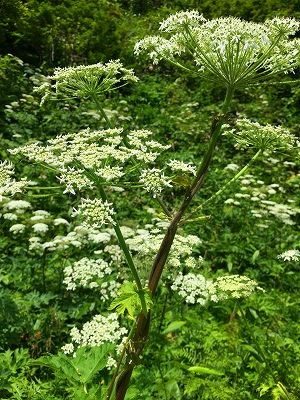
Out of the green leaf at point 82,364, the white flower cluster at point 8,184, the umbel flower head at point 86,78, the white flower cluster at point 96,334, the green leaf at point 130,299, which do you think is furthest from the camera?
the white flower cluster at point 96,334

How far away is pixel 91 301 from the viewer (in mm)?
5137

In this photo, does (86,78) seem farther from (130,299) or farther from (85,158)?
(130,299)

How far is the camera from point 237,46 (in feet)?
6.86

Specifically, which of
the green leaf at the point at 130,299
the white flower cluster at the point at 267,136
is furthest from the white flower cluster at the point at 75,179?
the white flower cluster at the point at 267,136

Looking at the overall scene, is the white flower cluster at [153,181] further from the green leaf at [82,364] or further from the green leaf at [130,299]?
the green leaf at [82,364]

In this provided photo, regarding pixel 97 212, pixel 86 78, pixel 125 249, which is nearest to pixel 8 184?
pixel 97 212

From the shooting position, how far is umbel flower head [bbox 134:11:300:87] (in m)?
2.10

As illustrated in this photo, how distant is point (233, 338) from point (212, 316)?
1.98 ft

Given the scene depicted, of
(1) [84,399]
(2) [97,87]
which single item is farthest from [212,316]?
(2) [97,87]

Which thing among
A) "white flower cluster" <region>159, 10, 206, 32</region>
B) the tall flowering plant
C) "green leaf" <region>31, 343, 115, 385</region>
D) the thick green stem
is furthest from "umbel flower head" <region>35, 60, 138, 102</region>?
"green leaf" <region>31, 343, 115, 385</region>

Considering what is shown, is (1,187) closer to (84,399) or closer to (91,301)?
(84,399)

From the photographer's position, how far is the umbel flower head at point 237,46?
2.10 meters

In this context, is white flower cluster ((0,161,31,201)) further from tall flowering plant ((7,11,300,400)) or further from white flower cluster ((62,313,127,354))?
white flower cluster ((62,313,127,354))

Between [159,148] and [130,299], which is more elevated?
[159,148]
